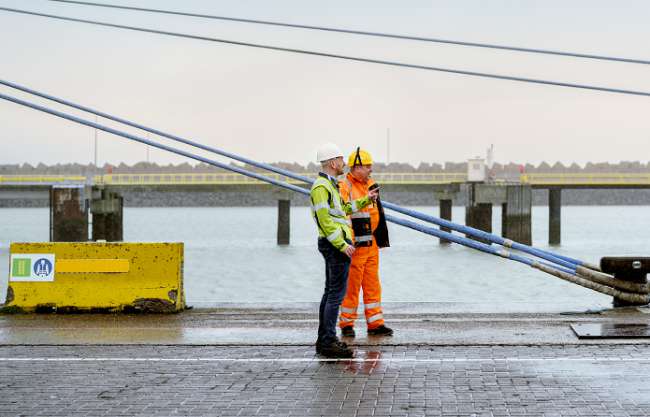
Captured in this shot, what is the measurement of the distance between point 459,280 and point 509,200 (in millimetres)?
18929

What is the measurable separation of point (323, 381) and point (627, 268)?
5643 mm

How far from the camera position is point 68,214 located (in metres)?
55.7

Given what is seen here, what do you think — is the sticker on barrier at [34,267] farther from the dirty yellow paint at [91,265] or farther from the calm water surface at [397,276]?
the calm water surface at [397,276]

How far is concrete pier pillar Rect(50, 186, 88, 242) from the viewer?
54.5 meters

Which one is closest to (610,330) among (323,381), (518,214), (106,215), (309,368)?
(309,368)

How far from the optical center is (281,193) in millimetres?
61562

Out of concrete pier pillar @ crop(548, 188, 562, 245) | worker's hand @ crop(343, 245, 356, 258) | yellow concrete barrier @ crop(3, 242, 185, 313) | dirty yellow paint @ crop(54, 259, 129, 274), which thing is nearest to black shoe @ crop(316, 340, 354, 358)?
worker's hand @ crop(343, 245, 356, 258)

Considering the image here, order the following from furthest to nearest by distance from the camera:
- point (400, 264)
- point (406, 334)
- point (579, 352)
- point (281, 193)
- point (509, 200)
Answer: point (281, 193)
point (509, 200)
point (400, 264)
point (406, 334)
point (579, 352)

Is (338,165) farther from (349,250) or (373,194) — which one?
(349,250)

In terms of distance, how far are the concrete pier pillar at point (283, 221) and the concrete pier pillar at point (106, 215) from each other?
9.82m

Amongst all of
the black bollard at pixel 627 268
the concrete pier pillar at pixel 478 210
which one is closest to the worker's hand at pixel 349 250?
the black bollard at pixel 627 268

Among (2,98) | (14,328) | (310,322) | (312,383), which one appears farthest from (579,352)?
(2,98)

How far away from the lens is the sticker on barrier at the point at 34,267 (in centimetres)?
1212

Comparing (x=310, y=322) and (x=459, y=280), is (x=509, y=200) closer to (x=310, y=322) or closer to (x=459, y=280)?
(x=459, y=280)
